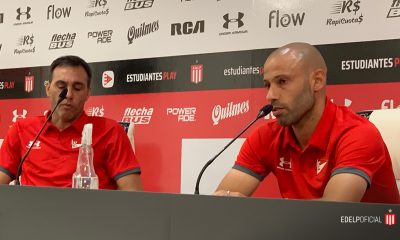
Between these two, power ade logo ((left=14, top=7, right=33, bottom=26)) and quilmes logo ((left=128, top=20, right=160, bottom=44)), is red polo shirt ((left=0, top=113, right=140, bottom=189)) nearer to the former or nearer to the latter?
quilmes logo ((left=128, top=20, right=160, bottom=44))

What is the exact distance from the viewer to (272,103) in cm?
203

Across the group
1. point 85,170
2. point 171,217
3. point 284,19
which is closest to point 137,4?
point 284,19

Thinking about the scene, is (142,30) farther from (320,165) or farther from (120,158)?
(320,165)

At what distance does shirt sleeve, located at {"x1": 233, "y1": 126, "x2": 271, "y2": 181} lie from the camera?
213 centimetres

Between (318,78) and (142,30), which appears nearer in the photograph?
(318,78)

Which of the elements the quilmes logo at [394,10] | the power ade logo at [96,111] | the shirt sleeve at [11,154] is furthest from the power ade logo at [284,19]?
the shirt sleeve at [11,154]

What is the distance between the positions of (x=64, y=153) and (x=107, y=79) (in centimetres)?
117

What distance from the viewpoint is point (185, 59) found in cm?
355

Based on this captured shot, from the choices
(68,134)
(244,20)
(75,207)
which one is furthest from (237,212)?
(244,20)

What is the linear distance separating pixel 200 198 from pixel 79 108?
2.00m

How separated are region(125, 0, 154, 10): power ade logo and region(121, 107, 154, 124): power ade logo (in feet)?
2.16

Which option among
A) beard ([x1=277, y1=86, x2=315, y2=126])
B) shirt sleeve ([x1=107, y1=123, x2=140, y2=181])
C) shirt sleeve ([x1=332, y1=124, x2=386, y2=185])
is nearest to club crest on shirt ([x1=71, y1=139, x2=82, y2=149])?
shirt sleeve ([x1=107, y1=123, x2=140, y2=181])

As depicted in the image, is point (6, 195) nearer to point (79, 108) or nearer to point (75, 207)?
point (75, 207)

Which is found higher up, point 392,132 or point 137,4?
point 137,4
